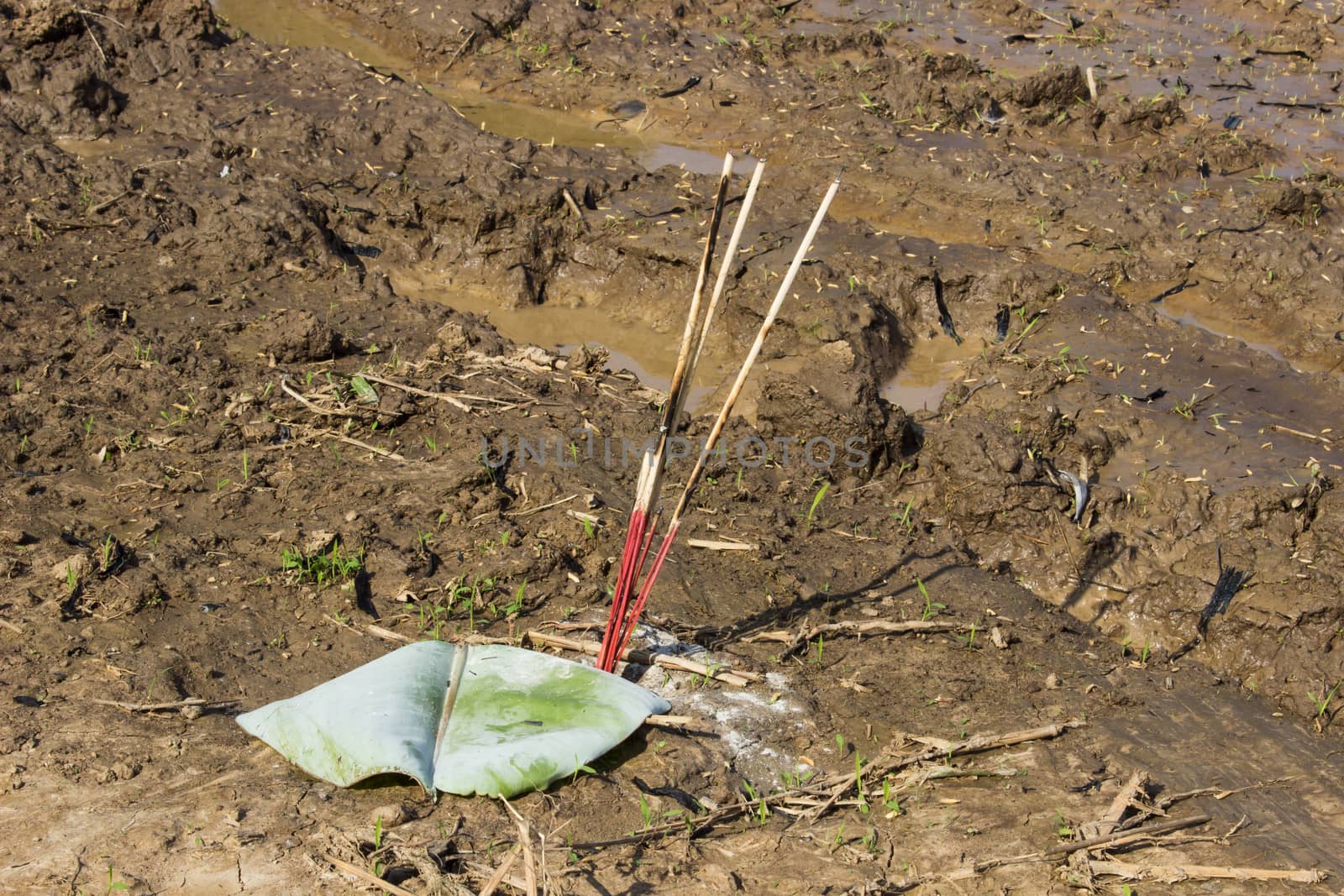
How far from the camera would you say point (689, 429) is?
5.63 metres

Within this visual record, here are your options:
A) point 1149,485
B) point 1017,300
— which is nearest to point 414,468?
point 1149,485

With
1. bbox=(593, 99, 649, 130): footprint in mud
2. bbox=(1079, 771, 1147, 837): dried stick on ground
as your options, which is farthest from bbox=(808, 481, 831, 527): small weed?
bbox=(593, 99, 649, 130): footprint in mud

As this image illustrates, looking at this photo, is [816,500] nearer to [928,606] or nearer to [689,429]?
[928,606]

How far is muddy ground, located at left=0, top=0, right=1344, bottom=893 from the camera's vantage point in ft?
10.5

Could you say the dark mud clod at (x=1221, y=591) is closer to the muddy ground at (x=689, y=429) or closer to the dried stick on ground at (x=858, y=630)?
the muddy ground at (x=689, y=429)

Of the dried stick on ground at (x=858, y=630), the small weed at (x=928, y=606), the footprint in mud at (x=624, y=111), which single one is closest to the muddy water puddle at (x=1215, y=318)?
the small weed at (x=928, y=606)

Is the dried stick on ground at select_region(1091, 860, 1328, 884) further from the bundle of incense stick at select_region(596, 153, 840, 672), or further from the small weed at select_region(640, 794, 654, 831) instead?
the bundle of incense stick at select_region(596, 153, 840, 672)

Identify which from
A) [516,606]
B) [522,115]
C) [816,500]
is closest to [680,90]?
[522,115]

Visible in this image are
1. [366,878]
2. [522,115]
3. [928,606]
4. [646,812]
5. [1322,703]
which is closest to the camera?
[366,878]

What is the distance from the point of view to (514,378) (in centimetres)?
567

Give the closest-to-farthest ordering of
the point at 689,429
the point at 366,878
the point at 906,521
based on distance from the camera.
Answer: the point at 366,878 < the point at 906,521 < the point at 689,429

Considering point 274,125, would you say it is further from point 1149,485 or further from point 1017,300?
point 1149,485

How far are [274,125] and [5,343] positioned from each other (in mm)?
3120

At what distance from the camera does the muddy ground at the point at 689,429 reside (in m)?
3.21
